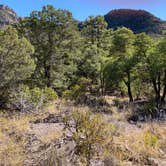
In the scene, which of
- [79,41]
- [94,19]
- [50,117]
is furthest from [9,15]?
[50,117]

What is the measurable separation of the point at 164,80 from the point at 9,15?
382 feet

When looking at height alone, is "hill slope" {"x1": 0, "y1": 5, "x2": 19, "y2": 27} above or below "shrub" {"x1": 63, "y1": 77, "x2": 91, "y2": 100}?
above

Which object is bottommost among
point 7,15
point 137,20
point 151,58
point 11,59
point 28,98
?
point 28,98

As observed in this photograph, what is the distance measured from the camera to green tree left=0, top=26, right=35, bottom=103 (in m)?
16.8

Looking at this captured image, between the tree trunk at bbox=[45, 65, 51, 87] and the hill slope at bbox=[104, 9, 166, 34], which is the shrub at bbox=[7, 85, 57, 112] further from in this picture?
the hill slope at bbox=[104, 9, 166, 34]

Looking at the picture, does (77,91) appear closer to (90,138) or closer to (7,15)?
(90,138)

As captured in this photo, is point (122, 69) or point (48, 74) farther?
point (48, 74)

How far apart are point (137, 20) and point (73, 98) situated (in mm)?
95803

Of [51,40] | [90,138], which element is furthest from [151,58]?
[90,138]

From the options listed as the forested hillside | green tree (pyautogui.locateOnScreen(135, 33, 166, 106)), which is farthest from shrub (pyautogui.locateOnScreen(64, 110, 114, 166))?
green tree (pyautogui.locateOnScreen(135, 33, 166, 106))

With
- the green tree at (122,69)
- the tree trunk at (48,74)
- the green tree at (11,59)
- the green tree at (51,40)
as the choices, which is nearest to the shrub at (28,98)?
the green tree at (11,59)

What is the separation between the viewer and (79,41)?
25.2 metres

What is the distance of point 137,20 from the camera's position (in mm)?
114250

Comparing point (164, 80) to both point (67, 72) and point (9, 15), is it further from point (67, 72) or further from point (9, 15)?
point (9, 15)
